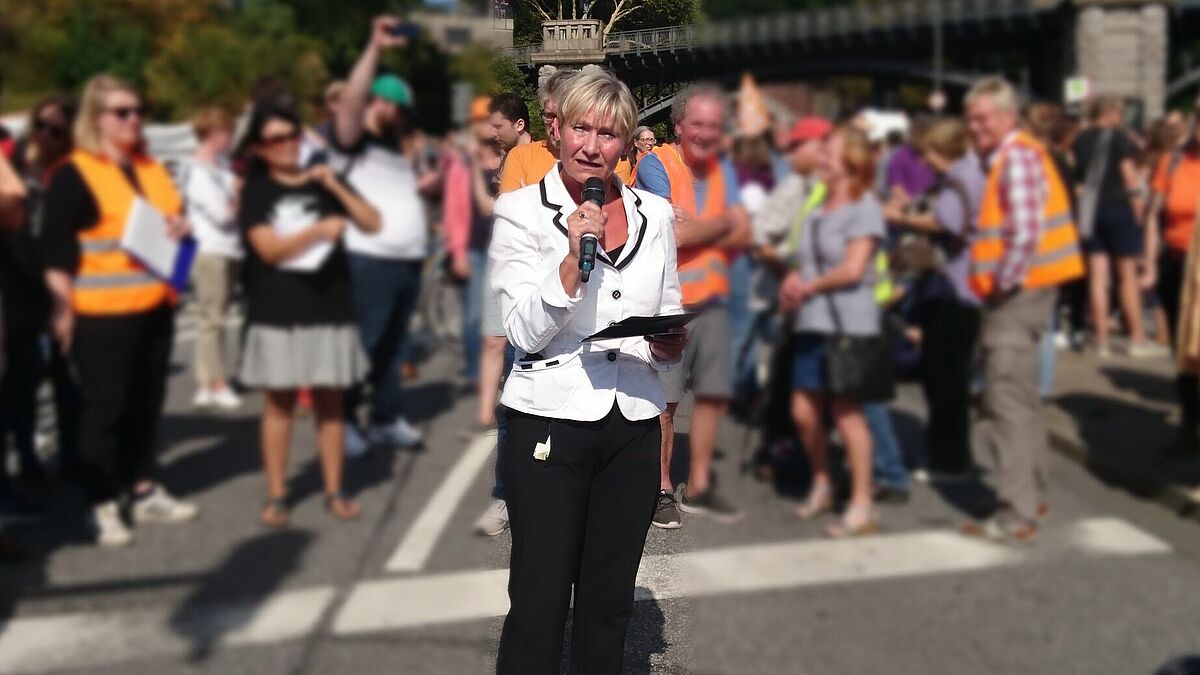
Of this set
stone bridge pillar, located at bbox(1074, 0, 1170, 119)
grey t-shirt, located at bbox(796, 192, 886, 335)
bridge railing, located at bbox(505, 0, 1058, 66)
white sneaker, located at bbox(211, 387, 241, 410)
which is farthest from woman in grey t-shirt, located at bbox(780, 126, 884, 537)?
bridge railing, located at bbox(505, 0, 1058, 66)

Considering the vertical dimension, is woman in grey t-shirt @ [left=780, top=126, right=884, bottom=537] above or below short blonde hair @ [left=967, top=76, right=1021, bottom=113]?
below

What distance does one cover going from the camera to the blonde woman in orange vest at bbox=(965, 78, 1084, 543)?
5.35 m

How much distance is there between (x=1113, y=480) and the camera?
6.87 meters

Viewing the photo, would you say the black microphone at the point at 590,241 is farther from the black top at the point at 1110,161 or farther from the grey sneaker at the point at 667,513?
the black top at the point at 1110,161

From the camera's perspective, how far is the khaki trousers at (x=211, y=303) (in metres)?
8.59

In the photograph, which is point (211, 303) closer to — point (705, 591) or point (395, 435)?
point (395, 435)

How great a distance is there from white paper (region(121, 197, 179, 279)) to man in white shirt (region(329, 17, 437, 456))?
0.82m

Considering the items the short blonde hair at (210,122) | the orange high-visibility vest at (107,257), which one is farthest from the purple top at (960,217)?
the short blonde hair at (210,122)

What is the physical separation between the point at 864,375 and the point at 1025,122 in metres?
2.38

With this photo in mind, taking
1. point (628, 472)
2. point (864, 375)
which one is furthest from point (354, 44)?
point (628, 472)

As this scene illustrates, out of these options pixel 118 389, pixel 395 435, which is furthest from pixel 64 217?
pixel 395 435

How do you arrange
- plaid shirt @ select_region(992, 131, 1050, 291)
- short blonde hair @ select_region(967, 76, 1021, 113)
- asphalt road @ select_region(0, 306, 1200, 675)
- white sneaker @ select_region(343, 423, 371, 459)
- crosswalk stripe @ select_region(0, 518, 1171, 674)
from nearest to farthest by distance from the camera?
asphalt road @ select_region(0, 306, 1200, 675) → crosswalk stripe @ select_region(0, 518, 1171, 674) → plaid shirt @ select_region(992, 131, 1050, 291) → short blonde hair @ select_region(967, 76, 1021, 113) → white sneaker @ select_region(343, 423, 371, 459)

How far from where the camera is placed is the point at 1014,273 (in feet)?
17.6

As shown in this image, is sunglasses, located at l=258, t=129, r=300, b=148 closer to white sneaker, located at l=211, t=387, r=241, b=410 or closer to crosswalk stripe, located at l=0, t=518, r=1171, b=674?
crosswalk stripe, located at l=0, t=518, r=1171, b=674
